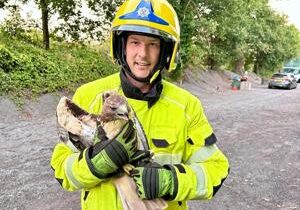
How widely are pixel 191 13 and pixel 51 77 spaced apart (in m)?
8.52

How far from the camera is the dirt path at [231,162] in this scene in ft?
17.3

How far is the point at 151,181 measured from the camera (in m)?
1.60

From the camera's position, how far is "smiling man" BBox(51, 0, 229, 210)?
1724mm

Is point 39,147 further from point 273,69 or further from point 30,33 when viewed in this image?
point 273,69

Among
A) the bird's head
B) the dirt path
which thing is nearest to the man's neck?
the bird's head

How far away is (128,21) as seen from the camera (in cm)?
192

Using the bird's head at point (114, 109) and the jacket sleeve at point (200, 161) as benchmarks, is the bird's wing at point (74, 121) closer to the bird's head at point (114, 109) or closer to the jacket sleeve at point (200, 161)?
the bird's head at point (114, 109)

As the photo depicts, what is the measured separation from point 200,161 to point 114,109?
1.83 feet

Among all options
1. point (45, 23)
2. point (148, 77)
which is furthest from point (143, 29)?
point (45, 23)

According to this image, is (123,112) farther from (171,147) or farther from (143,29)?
(143,29)

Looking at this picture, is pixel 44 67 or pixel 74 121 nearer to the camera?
pixel 74 121

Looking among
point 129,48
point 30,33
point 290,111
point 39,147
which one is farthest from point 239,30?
point 129,48

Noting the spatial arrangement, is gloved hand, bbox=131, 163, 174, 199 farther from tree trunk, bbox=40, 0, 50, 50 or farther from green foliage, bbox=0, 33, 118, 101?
tree trunk, bbox=40, 0, 50, 50

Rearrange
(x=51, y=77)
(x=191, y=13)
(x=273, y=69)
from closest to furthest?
(x=51, y=77)
(x=191, y=13)
(x=273, y=69)
